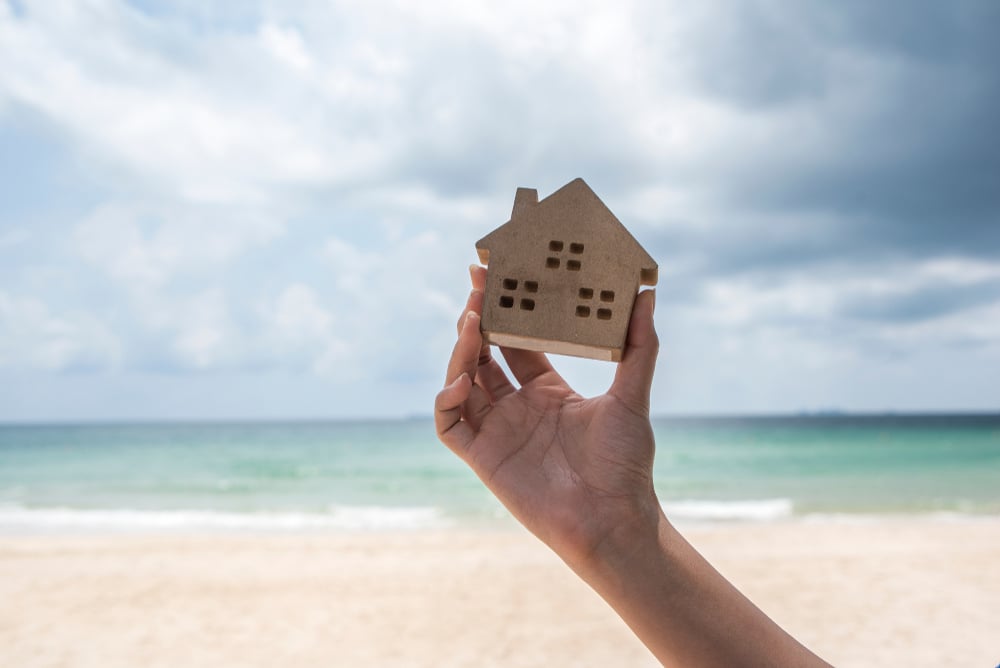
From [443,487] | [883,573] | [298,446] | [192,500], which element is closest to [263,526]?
[192,500]

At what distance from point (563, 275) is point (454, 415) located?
0.51 m

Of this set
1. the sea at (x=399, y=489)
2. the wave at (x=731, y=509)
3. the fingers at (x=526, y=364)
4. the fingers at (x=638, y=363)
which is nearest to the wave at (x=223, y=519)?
the sea at (x=399, y=489)

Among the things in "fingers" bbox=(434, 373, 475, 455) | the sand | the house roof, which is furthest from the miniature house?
the sand

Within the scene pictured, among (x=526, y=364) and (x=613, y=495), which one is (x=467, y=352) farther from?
(x=613, y=495)

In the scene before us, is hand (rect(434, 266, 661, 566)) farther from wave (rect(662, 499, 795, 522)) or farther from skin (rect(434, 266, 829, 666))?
wave (rect(662, 499, 795, 522))

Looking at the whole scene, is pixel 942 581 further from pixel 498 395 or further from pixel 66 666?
pixel 66 666

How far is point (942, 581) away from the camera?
7.70 m

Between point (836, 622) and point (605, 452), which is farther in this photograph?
point (836, 622)

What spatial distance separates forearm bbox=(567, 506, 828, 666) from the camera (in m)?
1.53

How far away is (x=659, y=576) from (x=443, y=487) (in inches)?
730

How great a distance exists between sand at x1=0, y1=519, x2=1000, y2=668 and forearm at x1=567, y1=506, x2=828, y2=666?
14.4 ft

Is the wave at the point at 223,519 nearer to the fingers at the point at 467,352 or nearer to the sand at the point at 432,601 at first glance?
the sand at the point at 432,601

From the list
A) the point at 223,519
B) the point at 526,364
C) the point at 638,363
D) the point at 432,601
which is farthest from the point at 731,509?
the point at 638,363

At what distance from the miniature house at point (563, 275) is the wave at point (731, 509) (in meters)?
12.5
